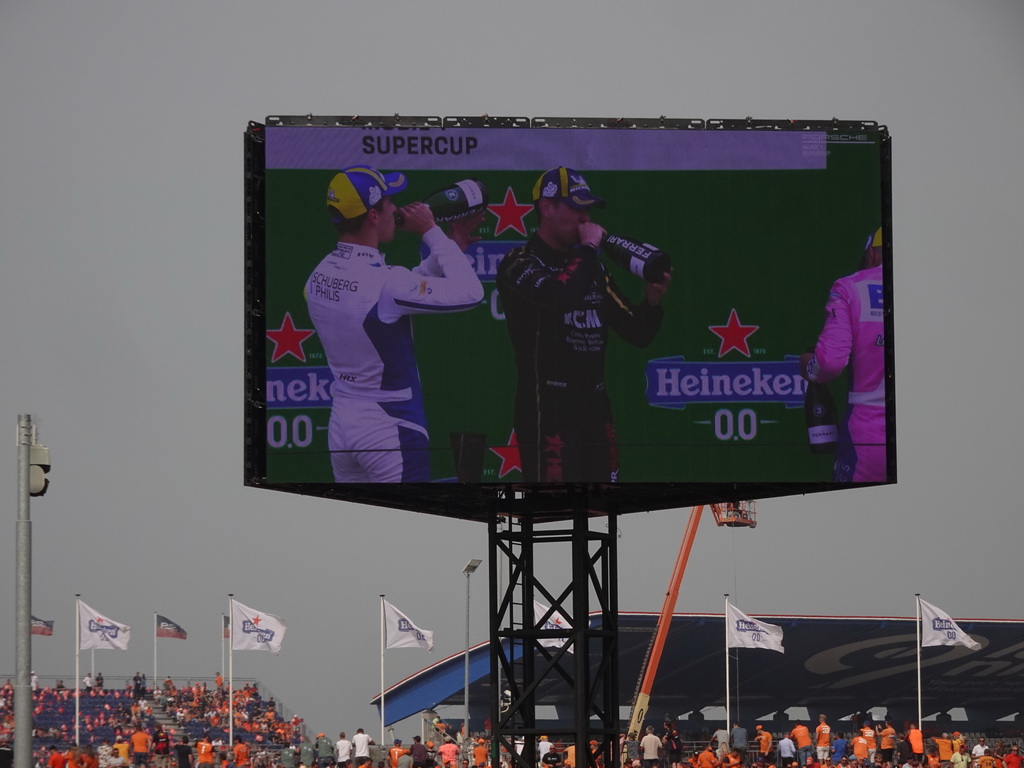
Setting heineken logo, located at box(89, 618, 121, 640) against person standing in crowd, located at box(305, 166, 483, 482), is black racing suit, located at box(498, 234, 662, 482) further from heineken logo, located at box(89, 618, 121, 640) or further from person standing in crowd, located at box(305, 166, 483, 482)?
heineken logo, located at box(89, 618, 121, 640)

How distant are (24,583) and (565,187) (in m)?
11.6

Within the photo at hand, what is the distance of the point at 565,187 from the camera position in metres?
29.7

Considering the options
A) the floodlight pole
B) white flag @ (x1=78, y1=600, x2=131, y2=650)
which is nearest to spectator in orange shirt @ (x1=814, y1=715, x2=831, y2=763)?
white flag @ (x1=78, y1=600, x2=131, y2=650)

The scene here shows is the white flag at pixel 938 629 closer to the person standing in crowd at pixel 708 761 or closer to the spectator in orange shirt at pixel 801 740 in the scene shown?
the spectator in orange shirt at pixel 801 740

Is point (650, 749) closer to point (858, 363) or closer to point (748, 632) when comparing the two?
point (748, 632)

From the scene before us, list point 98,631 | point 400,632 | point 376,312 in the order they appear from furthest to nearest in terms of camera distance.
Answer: point 98,631
point 400,632
point 376,312

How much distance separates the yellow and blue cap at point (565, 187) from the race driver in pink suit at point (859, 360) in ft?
14.4

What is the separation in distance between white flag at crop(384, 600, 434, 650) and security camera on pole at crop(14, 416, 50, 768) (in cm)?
2781

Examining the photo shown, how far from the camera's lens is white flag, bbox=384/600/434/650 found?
5028cm

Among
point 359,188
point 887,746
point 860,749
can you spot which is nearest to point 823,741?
point 860,749

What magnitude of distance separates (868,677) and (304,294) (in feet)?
149

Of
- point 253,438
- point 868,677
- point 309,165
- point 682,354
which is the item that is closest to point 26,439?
point 253,438

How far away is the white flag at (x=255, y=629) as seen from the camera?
167 ft

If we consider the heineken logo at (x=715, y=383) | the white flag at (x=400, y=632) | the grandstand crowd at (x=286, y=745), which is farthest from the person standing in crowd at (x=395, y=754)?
the heineken logo at (x=715, y=383)
